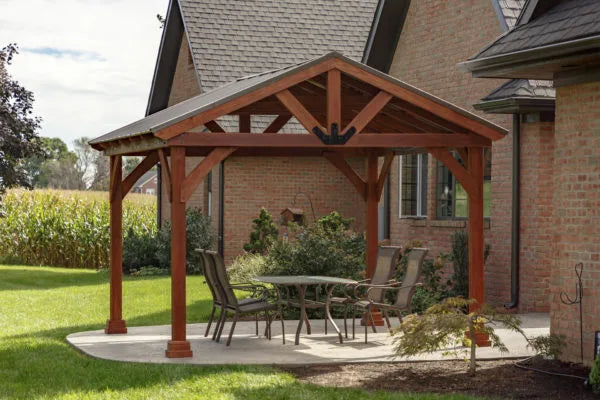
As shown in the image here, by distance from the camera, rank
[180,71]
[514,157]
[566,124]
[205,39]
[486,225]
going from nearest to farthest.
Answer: [566,124] → [514,157] → [486,225] → [205,39] → [180,71]

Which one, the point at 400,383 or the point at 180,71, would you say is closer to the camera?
the point at 400,383

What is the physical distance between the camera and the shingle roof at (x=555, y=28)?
374 inches

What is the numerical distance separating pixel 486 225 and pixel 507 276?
1054 millimetres

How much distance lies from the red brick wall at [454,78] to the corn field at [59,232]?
10.5 meters

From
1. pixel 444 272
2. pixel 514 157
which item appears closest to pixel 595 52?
pixel 514 157

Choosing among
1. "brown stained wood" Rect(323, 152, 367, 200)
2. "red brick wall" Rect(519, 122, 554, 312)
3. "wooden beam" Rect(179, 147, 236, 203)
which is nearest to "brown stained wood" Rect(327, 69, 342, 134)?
"wooden beam" Rect(179, 147, 236, 203)

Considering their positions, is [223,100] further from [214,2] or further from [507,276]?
[214,2]

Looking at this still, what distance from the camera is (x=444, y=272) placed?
59.7 ft

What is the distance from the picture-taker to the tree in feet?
77.9

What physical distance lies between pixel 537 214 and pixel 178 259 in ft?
21.8

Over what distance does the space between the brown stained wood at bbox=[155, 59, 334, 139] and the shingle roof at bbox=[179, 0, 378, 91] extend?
14.0 m

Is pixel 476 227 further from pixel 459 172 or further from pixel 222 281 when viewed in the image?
pixel 222 281

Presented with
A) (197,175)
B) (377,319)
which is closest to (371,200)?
(377,319)

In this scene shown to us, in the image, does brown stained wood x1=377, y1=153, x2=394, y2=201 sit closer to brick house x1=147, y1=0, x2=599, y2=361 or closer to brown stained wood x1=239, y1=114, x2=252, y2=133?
brick house x1=147, y1=0, x2=599, y2=361
